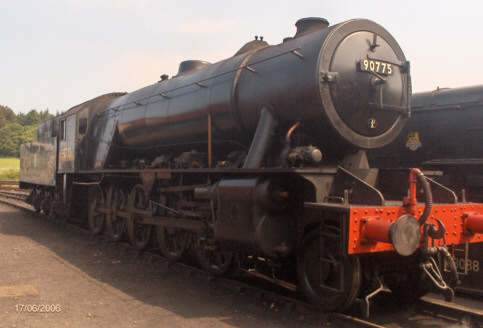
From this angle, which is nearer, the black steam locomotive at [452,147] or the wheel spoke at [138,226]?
the black steam locomotive at [452,147]

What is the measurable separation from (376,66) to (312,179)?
5.52 ft

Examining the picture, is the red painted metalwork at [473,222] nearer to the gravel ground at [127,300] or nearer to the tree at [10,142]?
Answer: the gravel ground at [127,300]

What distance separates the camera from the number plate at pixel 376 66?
5.04m

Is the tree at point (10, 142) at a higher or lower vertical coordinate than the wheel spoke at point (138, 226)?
higher

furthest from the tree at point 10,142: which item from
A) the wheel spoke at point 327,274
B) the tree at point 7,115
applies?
the wheel spoke at point 327,274

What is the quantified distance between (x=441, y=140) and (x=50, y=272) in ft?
20.9

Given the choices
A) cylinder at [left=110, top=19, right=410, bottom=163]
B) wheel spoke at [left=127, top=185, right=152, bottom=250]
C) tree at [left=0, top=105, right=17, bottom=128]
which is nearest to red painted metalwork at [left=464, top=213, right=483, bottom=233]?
cylinder at [left=110, top=19, right=410, bottom=163]

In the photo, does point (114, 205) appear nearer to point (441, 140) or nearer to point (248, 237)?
point (248, 237)

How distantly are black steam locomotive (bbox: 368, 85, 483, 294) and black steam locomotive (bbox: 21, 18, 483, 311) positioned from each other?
1.04 metres

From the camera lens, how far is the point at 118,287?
602 cm

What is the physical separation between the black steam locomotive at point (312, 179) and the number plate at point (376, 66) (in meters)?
0.02

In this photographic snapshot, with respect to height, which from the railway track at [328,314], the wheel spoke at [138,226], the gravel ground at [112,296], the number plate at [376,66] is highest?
the number plate at [376,66]

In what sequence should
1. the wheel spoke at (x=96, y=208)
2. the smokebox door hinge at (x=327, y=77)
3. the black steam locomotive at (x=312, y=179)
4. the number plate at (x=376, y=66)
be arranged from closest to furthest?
the black steam locomotive at (x=312, y=179)
the smokebox door hinge at (x=327, y=77)
the number plate at (x=376, y=66)
the wheel spoke at (x=96, y=208)

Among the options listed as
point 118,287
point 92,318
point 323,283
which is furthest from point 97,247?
point 323,283
